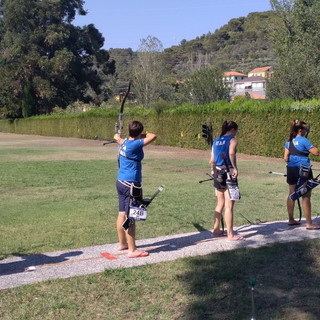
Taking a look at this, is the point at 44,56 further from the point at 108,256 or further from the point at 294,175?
the point at 108,256

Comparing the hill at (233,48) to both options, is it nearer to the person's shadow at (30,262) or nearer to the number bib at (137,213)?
the person's shadow at (30,262)

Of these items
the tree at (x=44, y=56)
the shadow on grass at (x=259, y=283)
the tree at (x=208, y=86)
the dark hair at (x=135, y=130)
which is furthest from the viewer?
the tree at (x=44, y=56)

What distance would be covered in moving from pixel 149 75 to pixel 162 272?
5099cm

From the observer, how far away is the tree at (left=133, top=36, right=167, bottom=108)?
55.5 metres

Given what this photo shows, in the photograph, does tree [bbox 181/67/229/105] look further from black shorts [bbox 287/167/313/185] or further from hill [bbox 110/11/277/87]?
hill [bbox 110/11/277/87]

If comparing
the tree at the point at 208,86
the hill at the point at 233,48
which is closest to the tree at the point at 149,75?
the tree at the point at 208,86

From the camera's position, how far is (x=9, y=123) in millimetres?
67812

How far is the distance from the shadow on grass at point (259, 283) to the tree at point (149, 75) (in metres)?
48.0

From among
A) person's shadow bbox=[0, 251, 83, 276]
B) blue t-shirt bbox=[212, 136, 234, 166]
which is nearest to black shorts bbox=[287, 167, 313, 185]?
blue t-shirt bbox=[212, 136, 234, 166]

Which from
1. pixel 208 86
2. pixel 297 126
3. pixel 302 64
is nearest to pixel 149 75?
pixel 208 86

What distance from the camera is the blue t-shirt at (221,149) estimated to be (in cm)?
738

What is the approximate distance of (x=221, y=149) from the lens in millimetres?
7418

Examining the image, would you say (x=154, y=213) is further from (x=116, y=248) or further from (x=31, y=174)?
(x=31, y=174)

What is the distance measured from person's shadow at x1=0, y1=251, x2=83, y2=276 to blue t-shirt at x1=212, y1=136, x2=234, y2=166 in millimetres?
2323
